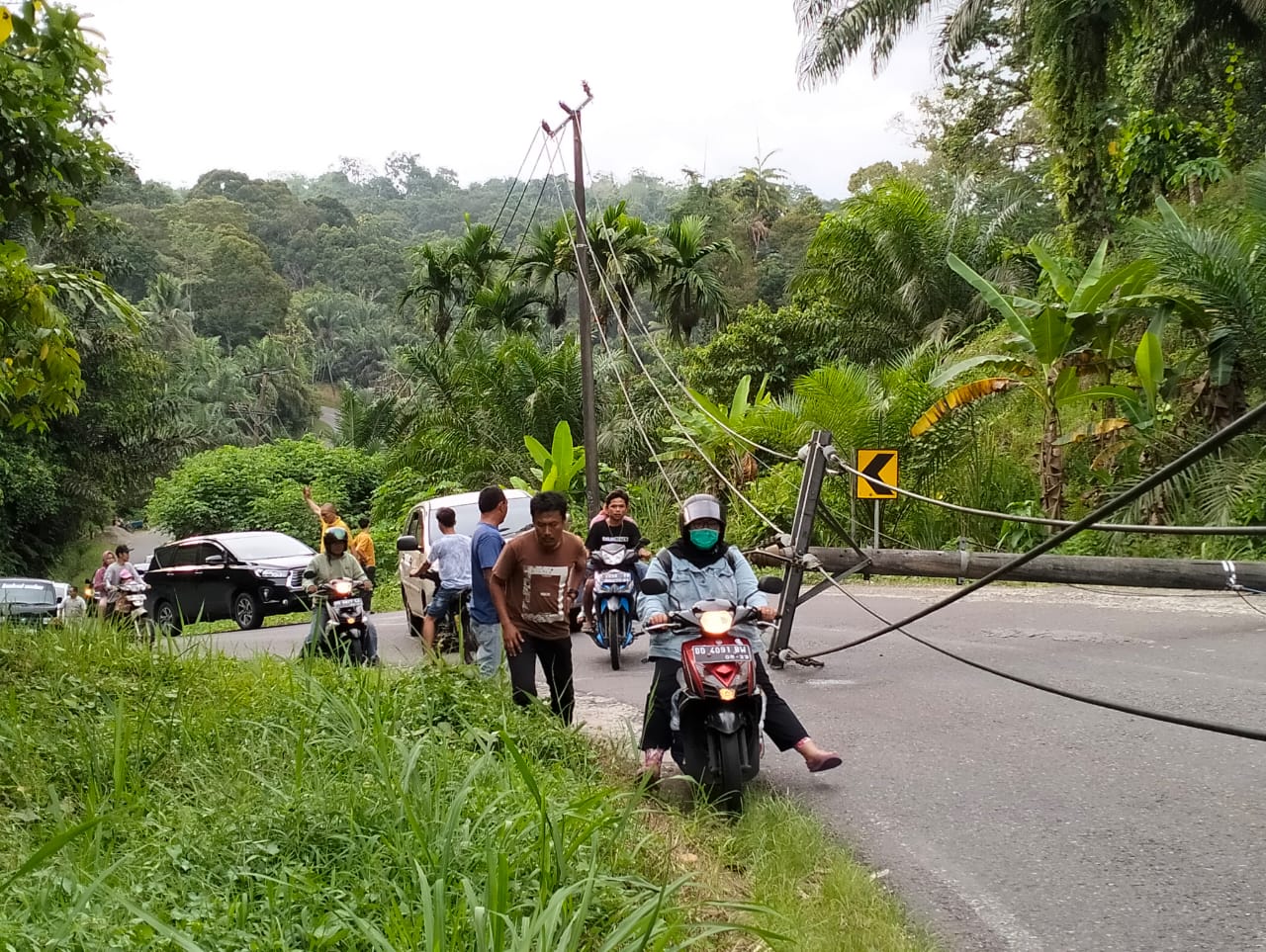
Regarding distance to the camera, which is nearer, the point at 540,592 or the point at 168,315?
the point at 540,592

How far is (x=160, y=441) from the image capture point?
33.9m

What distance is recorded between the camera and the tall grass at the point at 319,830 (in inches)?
123

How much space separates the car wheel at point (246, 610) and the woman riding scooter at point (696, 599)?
1396 cm

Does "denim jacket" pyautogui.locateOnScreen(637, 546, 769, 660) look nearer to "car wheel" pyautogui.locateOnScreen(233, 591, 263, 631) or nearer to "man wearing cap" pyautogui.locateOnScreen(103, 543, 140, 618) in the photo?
"man wearing cap" pyautogui.locateOnScreen(103, 543, 140, 618)

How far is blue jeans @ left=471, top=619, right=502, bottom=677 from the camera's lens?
7508 mm

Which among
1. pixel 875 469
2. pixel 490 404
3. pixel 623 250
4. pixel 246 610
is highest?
pixel 623 250

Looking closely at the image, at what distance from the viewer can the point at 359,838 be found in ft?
12.7

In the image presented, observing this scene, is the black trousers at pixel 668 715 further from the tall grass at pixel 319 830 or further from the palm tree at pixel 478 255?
the palm tree at pixel 478 255

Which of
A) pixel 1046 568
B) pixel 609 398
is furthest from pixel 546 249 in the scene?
pixel 1046 568

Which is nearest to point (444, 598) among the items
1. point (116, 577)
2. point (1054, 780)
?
point (1054, 780)

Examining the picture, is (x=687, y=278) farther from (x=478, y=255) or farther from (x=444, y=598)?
(x=444, y=598)

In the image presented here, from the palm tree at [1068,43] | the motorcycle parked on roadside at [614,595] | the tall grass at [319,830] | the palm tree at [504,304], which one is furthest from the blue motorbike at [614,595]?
the palm tree at [504,304]

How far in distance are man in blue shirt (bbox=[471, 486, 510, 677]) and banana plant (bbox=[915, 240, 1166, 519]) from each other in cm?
803

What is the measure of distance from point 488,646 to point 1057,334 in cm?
920
